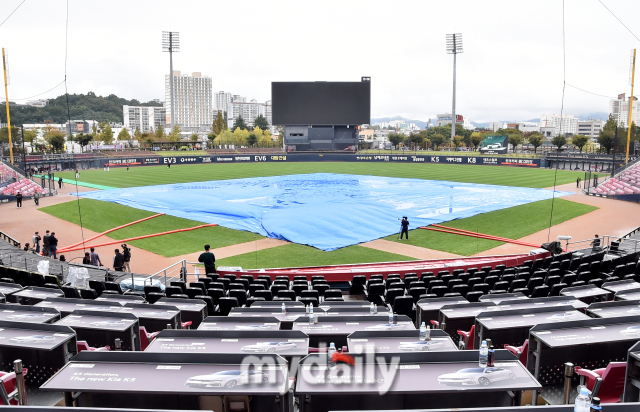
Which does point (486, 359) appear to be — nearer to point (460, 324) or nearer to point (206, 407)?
point (206, 407)

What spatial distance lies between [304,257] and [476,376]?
55.4ft

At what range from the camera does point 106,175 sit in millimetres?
58031

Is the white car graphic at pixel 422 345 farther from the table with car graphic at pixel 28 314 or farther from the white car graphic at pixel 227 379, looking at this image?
the table with car graphic at pixel 28 314

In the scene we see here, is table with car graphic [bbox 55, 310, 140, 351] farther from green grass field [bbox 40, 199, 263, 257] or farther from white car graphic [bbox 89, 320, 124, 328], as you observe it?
green grass field [bbox 40, 199, 263, 257]

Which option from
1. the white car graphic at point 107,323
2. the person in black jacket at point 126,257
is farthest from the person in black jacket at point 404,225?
the white car graphic at point 107,323

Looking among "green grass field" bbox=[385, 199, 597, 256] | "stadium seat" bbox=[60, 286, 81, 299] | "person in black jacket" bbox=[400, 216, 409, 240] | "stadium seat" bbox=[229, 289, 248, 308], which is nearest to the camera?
"stadium seat" bbox=[60, 286, 81, 299]

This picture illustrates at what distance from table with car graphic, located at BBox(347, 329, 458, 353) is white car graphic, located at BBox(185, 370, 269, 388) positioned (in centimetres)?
116

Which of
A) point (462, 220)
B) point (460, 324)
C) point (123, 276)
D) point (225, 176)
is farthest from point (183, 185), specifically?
point (460, 324)

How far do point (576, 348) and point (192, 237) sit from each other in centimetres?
2176

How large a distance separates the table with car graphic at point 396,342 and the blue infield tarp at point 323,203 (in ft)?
55.0

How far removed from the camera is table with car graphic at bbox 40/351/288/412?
3.87 metres

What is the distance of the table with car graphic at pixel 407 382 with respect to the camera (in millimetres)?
3875

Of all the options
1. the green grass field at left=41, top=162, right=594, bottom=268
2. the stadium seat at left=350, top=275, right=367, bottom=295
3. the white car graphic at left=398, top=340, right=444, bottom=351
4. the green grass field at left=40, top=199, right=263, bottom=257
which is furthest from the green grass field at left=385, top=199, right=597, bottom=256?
the white car graphic at left=398, top=340, right=444, bottom=351

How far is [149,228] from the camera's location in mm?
27000
